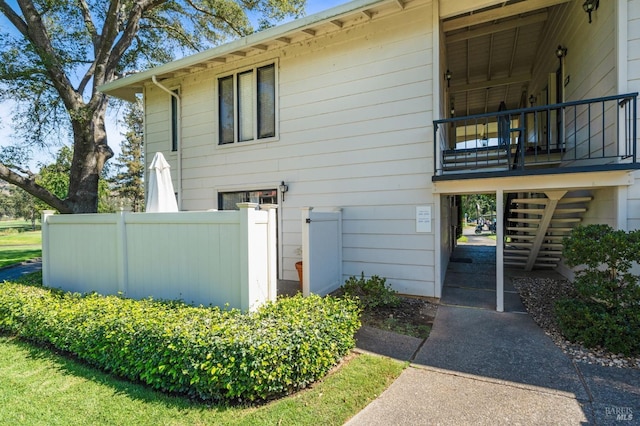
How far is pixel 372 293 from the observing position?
491 cm

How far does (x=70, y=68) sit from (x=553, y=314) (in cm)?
1159

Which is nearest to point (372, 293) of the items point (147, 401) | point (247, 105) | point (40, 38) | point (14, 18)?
point (147, 401)

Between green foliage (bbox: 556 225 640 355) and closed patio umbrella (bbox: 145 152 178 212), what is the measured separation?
546cm

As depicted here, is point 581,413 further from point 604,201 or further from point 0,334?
point 0,334

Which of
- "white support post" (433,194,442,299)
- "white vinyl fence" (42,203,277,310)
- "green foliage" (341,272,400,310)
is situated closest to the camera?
"white vinyl fence" (42,203,277,310)

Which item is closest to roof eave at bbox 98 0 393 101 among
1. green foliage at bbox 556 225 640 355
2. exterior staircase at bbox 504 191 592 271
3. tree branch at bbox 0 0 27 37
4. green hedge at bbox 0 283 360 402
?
→ tree branch at bbox 0 0 27 37

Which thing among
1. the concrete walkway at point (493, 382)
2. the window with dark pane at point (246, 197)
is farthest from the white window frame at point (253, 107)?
the concrete walkway at point (493, 382)

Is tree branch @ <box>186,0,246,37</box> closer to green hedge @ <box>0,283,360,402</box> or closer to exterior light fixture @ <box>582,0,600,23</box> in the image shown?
exterior light fixture @ <box>582,0,600,23</box>

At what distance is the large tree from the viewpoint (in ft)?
23.3

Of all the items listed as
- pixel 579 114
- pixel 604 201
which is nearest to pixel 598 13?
pixel 579 114

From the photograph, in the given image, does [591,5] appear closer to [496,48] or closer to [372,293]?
[496,48]

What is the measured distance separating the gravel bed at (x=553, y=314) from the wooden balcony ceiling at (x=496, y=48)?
4.92m

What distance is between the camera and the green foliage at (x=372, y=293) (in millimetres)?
4676

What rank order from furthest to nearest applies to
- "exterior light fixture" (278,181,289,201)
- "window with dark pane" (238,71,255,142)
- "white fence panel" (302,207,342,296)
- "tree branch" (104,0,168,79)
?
"tree branch" (104,0,168,79) < "window with dark pane" (238,71,255,142) < "exterior light fixture" (278,181,289,201) < "white fence panel" (302,207,342,296)
